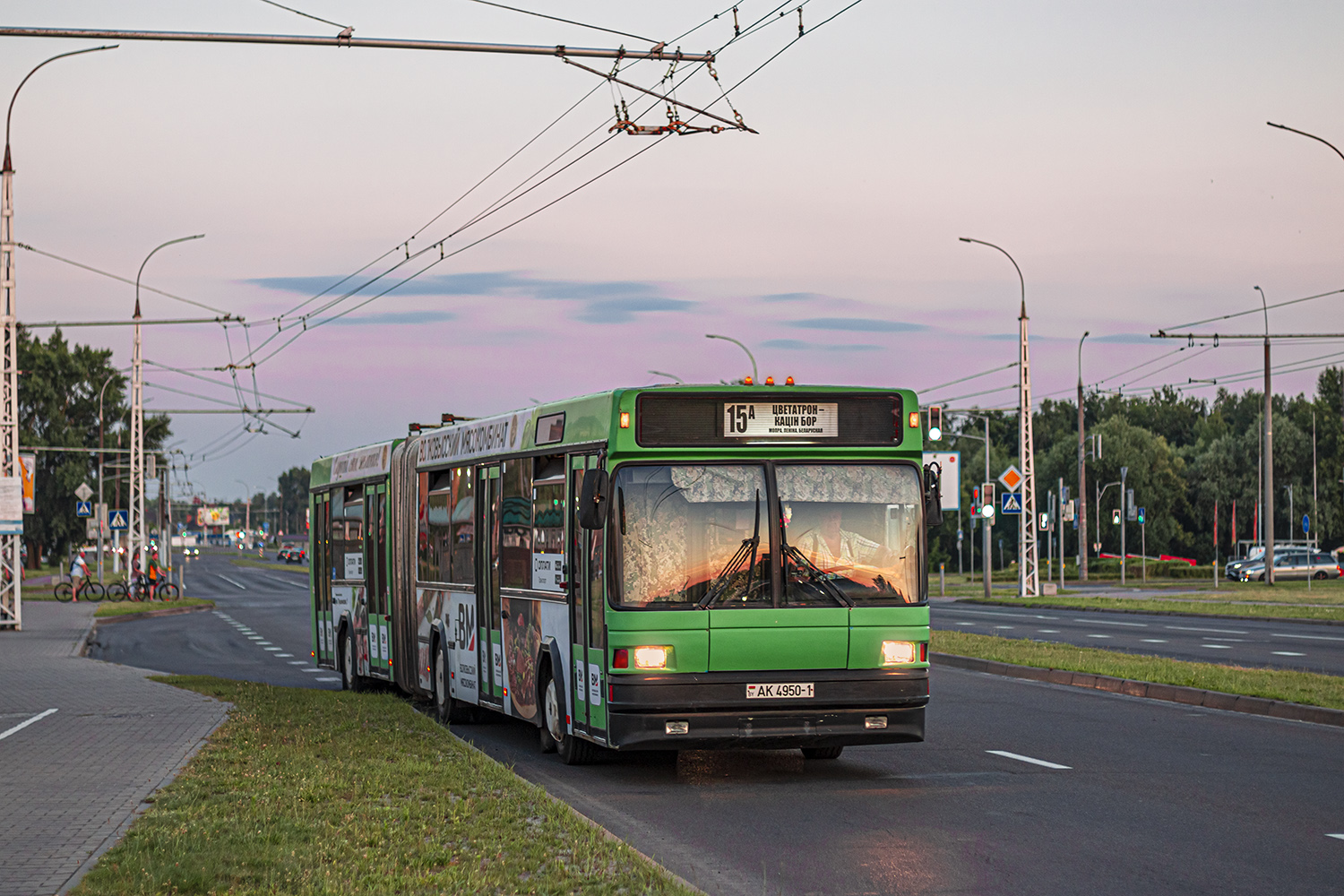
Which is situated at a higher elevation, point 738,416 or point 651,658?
point 738,416

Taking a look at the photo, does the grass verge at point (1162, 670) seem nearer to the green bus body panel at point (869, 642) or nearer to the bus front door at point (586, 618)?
the green bus body panel at point (869, 642)

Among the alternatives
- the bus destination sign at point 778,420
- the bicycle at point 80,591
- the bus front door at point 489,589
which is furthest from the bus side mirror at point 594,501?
the bicycle at point 80,591

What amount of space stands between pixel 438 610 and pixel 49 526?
88443mm

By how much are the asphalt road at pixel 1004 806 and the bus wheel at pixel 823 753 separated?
0.52 ft

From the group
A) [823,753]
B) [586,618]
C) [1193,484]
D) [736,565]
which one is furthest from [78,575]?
[1193,484]

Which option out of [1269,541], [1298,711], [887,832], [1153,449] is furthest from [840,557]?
[1153,449]

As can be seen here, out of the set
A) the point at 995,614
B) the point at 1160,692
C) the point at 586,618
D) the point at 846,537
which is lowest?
the point at 995,614

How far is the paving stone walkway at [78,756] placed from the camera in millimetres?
8461

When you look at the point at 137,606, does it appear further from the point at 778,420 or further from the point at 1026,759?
the point at 778,420

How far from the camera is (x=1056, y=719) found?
16.0 metres

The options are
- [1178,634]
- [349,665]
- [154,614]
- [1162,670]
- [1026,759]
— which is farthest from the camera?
[154,614]

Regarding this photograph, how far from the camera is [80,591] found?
177ft

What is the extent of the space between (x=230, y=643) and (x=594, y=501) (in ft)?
76.0

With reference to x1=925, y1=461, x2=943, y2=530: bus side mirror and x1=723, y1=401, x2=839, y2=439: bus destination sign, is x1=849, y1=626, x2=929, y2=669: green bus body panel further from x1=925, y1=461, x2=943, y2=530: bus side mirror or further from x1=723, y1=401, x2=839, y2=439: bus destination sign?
x1=723, y1=401, x2=839, y2=439: bus destination sign
